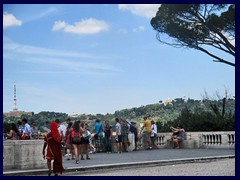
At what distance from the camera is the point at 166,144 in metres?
24.5

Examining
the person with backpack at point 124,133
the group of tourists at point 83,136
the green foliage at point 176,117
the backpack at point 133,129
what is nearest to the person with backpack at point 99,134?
the group of tourists at point 83,136

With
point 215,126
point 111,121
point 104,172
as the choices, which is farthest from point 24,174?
point 215,126

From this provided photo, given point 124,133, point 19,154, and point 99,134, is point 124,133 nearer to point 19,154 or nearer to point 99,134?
point 99,134

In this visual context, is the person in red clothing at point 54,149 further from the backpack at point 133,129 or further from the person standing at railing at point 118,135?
the backpack at point 133,129

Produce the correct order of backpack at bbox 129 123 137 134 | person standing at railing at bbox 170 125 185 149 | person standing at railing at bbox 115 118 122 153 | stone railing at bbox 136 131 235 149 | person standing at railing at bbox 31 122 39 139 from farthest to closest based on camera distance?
person standing at railing at bbox 170 125 185 149 < stone railing at bbox 136 131 235 149 < backpack at bbox 129 123 137 134 < person standing at railing at bbox 115 118 122 153 < person standing at railing at bbox 31 122 39 139

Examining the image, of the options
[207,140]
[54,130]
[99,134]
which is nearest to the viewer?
[54,130]

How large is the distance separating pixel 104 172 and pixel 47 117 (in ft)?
12.1

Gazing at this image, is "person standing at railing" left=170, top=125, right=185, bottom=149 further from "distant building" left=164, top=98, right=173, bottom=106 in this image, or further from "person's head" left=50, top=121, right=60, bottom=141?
"person's head" left=50, top=121, right=60, bottom=141

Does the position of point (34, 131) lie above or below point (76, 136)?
above

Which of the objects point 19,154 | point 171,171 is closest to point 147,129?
point 171,171

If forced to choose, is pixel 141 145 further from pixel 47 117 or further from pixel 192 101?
pixel 192 101

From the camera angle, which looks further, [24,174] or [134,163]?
[134,163]

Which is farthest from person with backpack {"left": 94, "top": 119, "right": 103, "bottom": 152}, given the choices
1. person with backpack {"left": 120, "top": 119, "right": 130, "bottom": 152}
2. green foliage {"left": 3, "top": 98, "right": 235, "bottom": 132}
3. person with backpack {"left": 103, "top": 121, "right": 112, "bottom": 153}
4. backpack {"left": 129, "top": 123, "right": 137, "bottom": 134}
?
backpack {"left": 129, "top": 123, "right": 137, "bottom": 134}
